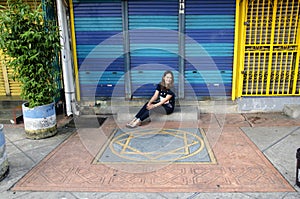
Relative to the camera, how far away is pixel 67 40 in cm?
614

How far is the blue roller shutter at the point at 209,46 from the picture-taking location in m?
6.12

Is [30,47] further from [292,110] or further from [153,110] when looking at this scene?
[292,110]

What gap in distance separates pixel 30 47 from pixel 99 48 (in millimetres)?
1933

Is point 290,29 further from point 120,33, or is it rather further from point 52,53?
point 52,53

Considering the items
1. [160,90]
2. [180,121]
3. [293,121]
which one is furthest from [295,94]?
[160,90]

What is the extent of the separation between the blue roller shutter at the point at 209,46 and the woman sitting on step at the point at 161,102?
0.80 m

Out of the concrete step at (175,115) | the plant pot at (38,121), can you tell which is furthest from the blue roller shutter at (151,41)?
the plant pot at (38,121)

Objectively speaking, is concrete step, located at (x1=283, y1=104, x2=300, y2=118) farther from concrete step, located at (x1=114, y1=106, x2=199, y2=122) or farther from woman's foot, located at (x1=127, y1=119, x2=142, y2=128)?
woman's foot, located at (x1=127, y1=119, x2=142, y2=128)

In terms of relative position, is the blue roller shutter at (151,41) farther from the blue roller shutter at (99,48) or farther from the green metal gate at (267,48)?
the green metal gate at (267,48)

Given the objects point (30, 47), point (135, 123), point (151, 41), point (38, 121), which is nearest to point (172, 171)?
point (135, 123)

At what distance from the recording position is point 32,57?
473 cm

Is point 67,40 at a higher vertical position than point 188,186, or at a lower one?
higher

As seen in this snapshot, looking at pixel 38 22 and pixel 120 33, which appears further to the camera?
pixel 120 33

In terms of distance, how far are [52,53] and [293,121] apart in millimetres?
5346
